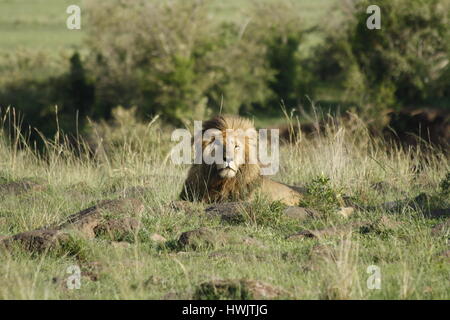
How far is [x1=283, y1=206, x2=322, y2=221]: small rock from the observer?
25.6 feet

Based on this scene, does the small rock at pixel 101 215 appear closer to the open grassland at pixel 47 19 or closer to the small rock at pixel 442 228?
the small rock at pixel 442 228

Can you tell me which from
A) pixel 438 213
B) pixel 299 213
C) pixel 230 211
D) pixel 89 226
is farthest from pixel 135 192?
pixel 438 213

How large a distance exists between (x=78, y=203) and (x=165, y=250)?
2.37 meters

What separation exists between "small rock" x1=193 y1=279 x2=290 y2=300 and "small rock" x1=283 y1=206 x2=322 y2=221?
2471 millimetres

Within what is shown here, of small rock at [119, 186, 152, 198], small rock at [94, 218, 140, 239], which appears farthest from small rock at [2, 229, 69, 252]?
small rock at [119, 186, 152, 198]

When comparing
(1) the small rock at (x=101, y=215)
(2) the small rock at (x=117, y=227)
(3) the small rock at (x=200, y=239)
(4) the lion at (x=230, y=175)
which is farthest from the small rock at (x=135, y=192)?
(3) the small rock at (x=200, y=239)

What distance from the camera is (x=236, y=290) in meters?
5.25

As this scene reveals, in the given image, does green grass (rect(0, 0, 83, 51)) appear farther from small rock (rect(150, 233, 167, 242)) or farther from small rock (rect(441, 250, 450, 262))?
small rock (rect(441, 250, 450, 262))

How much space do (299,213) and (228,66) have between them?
31181 mm

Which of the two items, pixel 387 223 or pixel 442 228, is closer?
pixel 442 228

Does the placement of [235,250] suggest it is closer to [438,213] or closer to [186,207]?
[186,207]

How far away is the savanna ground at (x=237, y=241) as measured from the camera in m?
5.45

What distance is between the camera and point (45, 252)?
20.4ft

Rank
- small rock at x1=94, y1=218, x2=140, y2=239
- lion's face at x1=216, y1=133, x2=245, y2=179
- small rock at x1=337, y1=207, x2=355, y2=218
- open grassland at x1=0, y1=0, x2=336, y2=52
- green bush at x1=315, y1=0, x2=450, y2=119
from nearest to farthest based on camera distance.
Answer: small rock at x1=94, y1=218, x2=140, y2=239, small rock at x1=337, y1=207, x2=355, y2=218, lion's face at x1=216, y1=133, x2=245, y2=179, green bush at x1=315, y1=0, x2=450, y2=119, open grassland at x1=0, y1=0, x2=336, y2=52
